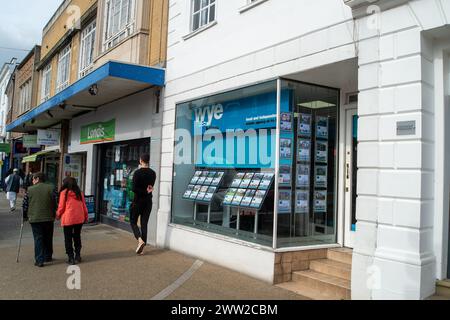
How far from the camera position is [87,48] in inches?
590

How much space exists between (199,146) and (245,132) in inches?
58.7

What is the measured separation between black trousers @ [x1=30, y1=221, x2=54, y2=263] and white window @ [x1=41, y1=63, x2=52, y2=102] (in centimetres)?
1482

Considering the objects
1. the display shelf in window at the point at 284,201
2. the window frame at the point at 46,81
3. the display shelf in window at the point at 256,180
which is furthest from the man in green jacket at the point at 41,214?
the window frame at the point at 46,81

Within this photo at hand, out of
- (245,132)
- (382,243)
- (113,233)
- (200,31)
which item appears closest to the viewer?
(382,243)

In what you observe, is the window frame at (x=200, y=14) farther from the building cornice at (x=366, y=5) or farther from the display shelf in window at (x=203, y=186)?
the building cornice at (x=366, y=5)

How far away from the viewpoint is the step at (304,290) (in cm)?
530

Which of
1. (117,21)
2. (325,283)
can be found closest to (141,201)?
(325,283)

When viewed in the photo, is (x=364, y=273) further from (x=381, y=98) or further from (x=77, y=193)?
(x=77, y=193)

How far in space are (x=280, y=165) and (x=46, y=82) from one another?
1814 cm

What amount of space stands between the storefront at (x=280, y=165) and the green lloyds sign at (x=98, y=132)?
5.32m

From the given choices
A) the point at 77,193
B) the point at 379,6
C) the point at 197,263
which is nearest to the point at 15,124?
the point at 77,193

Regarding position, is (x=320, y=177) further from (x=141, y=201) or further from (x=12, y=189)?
(x=12, y=189)

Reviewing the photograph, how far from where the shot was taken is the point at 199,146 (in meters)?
8.32

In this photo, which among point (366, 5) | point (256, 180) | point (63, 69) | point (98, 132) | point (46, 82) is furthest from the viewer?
point (46, 82)
